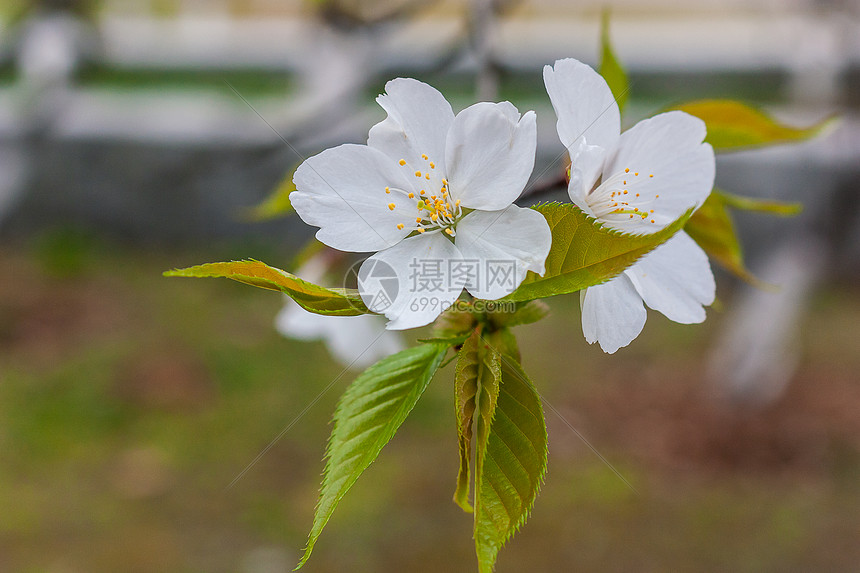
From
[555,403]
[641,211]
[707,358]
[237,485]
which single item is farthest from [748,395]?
[641,211]

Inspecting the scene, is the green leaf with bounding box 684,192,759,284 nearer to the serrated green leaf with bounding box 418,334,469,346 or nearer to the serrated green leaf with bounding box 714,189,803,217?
the serrated green leaf with bounding box 714,189,803,217

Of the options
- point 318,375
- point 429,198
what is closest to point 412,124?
point 429,198

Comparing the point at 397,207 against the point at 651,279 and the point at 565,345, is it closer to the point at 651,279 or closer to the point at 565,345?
the point at 651,279

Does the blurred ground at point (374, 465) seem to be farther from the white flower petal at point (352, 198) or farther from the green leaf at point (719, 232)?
the white flower petal at point (352, 198)

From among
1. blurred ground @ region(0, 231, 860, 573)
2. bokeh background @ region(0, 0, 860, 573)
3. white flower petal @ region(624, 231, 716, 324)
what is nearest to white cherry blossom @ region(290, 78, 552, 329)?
white flower petal @ region(624, 231, 716, 324)

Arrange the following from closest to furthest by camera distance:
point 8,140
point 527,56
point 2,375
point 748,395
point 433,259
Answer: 1. point 433,259
2. point 748,395
3. point 2,375
4. point 8,140
5. point 527,56

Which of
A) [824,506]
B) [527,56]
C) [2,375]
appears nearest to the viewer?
[824,506]

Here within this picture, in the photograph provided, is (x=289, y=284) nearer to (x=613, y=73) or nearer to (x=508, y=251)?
(x=508, y=251)
